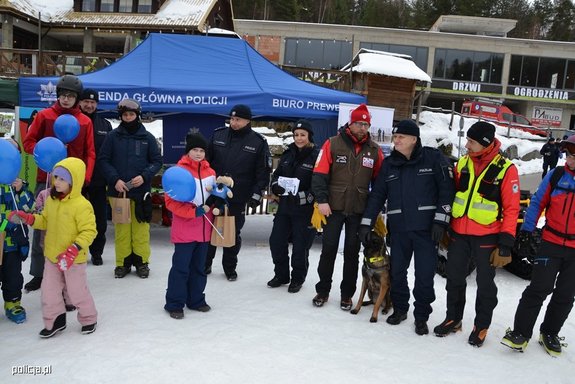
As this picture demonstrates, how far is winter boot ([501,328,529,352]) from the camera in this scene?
3523 mm

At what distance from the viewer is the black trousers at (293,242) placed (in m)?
4.63

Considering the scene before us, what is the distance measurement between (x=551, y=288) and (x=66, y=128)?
4.39 m

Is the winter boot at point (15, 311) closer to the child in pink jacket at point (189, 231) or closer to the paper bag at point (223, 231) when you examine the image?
the child in pink jacket at point (189, 231)

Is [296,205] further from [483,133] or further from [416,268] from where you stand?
[483,133]

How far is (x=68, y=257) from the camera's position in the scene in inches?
126

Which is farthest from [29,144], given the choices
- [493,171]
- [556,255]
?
[556,255]

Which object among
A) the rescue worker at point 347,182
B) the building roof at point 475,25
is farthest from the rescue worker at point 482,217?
the building roof at point 475,25

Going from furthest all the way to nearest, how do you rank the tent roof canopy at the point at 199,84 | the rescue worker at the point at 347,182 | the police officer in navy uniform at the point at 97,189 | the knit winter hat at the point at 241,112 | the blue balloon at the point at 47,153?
the tent roof canopy at the point at 199,84
the police officer in navy uniform at the point at 97,189
the knit winter hat at the point at 241,112
the rescue worker at the point at 347,182
the blue balloon at the point at 47,153

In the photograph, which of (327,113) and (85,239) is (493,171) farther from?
(327,113)

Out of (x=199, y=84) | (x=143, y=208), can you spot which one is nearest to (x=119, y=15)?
(x=199, y=84)

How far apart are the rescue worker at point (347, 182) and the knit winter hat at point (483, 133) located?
3.08 ft

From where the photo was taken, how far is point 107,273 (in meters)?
4.96

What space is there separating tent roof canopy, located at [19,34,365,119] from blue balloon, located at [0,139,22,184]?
9.88 feet

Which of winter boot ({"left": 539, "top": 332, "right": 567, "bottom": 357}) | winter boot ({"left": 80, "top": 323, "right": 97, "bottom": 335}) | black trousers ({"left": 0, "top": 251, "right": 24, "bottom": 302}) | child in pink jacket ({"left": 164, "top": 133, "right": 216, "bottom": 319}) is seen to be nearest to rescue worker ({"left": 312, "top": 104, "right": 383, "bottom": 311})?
child in pink jacket ({"left": 164, "top": 133, "right": 216, "bottom": 319})
